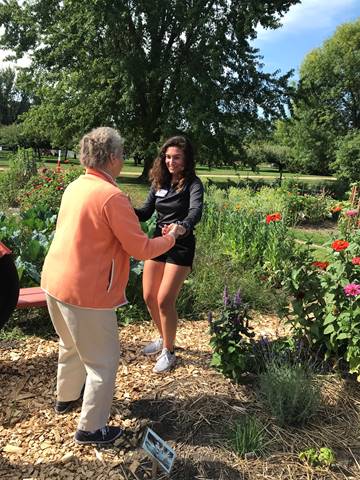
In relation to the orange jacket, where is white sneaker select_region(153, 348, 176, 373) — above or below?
below

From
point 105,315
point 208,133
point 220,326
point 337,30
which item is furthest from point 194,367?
point 337,30

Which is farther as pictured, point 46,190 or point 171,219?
point 46,190

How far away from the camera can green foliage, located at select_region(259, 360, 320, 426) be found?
2.66m

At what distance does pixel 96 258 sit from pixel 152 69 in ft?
61.4

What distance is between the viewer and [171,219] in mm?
3281

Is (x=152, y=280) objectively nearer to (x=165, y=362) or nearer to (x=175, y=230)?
(x=165, y=362)

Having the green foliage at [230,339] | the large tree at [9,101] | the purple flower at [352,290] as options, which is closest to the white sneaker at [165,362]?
the green foliage at [230,339]

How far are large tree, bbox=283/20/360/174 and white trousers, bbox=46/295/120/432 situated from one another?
27.7 meters

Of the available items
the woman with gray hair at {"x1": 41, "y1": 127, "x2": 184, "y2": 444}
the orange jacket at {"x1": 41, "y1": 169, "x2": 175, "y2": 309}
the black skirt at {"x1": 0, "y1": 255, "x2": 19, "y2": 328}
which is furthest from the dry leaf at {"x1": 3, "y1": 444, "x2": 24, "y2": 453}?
the orange jacket at {"x1": 41, "y1": 169, "x2": 175, "y2": 309}

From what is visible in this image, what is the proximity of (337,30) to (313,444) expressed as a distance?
134 ft

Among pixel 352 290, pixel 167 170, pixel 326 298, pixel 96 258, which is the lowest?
pixel 326 298

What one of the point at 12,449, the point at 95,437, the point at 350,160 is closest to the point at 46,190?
the point at 12,449

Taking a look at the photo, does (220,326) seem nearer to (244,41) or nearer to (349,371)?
(349,371)

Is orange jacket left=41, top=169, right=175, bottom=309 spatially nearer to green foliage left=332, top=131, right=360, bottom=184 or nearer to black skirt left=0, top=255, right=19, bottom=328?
black skirt left=0, top=255, right=19, bottom=328
